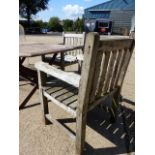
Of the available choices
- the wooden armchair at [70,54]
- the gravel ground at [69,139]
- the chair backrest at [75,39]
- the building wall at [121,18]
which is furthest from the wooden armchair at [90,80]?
the building wall at [121,18]

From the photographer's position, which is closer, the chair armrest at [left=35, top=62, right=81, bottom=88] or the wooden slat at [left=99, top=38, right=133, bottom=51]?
the wooden slat at [left=99, top=38, right=133, bottom=51]

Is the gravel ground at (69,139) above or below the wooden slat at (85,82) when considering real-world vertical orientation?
below

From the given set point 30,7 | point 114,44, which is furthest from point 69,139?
point 30,7

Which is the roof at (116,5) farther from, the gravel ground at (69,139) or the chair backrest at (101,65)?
the chair backrest at (101,65)

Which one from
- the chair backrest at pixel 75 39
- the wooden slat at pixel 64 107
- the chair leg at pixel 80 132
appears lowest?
the chair leg at pixel 80 132

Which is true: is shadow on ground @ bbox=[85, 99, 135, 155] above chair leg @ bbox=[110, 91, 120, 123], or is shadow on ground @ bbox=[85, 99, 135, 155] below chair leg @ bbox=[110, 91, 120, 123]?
below

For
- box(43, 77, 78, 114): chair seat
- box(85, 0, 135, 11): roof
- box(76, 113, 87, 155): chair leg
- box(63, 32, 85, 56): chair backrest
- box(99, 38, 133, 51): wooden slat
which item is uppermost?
box(85, 0, 135, 11): roof

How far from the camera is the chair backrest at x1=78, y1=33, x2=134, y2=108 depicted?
155 cm

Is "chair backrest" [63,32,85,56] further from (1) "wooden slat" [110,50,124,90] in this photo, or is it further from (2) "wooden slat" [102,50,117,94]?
(2) "wooden slat" [102,50,117,94]

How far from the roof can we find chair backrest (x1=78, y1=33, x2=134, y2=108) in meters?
22.9

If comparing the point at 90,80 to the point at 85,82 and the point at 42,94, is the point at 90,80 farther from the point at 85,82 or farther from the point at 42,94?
the point at 42,94

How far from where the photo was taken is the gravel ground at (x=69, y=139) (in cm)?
213

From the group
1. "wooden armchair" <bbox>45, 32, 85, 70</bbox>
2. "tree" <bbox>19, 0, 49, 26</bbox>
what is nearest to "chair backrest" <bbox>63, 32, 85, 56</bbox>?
"wooden armchair" <bbox>45, 32, 85, 70</bbox>

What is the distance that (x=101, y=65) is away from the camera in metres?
1.82
